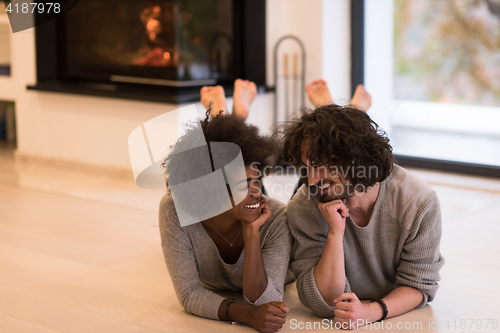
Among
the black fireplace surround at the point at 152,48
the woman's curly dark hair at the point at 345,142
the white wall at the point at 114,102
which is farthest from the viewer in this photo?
the white wall at the point at 114,102

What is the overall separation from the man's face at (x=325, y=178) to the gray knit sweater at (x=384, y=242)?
0.10m

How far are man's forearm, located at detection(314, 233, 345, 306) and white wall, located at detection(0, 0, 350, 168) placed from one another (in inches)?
81.3

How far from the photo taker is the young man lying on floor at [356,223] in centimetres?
152

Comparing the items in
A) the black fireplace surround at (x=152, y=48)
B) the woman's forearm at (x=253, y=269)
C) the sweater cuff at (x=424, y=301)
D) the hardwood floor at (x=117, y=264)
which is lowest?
the hardwood floor at (x=117, y=264)

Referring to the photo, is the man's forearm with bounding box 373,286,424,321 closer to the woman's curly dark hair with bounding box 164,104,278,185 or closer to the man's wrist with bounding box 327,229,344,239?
the man's wrist with bounding box 327,229,344,239

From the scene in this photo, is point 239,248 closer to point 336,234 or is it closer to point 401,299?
point 336,234

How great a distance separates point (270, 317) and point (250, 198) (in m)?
0.32

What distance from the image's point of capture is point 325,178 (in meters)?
1.56

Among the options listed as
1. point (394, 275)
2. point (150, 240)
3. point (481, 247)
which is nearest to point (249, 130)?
point (394, 275)

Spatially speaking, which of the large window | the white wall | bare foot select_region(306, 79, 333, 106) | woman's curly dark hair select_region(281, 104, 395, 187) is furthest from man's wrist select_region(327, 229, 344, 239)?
the large window

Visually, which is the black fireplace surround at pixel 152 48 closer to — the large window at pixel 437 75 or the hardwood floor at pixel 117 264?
the hardwood floor at pixel 117 264

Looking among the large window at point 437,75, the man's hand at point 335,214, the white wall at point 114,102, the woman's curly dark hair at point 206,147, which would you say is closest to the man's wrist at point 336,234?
the man's hand at point 335,214

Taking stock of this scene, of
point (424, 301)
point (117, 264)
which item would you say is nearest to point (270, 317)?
point (424, 301)

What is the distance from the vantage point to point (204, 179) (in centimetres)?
162
